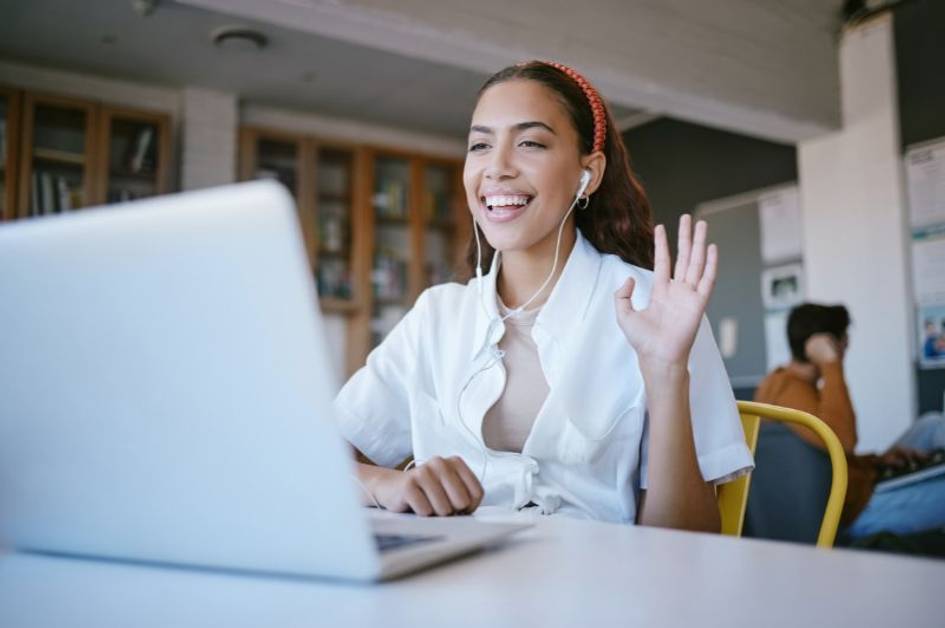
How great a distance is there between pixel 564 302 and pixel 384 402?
0.37 m

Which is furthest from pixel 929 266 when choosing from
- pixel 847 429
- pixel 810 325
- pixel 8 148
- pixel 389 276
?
pixel 8 148

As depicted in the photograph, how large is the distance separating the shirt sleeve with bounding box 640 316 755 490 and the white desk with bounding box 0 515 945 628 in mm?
565

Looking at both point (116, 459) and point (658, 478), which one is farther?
point (658, 478)

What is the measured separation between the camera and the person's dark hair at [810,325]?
3629 mm

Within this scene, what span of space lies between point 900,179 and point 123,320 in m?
4.76

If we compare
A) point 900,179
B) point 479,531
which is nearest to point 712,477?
point 479,531

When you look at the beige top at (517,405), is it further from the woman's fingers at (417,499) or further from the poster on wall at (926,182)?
the poster on wall at (926,182)

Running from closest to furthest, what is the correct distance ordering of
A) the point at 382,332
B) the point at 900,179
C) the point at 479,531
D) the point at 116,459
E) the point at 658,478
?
the point at 116,459, the point at 479,531, the point at 658,478, the point at 900,179, the point at 382,332

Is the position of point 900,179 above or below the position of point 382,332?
above

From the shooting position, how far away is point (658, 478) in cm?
112

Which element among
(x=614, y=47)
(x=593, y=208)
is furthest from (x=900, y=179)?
(x=593, y=208)

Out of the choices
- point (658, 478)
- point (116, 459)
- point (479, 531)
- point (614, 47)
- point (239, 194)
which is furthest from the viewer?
point (614, 47)

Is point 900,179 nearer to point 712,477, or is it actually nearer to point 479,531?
point 712,477

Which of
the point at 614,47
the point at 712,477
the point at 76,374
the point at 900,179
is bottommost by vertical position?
the point at 712,477
